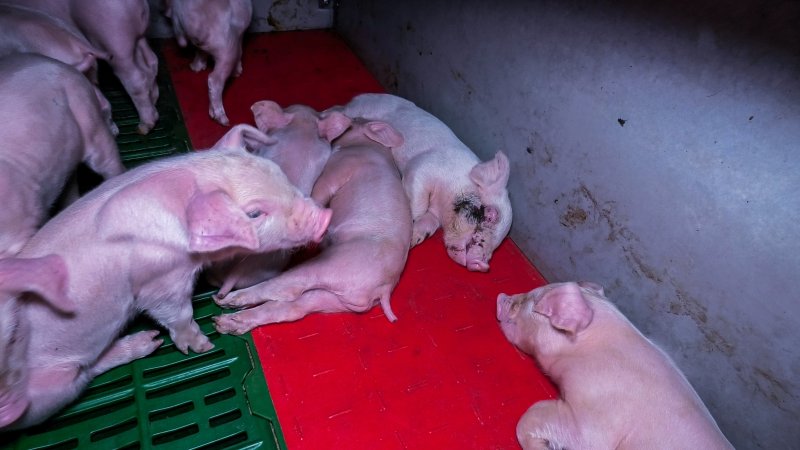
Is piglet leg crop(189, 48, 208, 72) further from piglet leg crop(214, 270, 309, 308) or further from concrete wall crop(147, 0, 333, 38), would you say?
piglet leg crop(214, 270, 309, 308)

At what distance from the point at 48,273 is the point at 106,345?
1.92 ft

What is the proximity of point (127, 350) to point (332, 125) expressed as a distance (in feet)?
5.71

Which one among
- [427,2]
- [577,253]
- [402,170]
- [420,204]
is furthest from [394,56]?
[577,253]

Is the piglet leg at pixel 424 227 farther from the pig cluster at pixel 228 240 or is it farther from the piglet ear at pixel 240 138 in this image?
the piglet ear at pixel 240 138

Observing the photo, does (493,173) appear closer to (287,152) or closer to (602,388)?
(287,152)

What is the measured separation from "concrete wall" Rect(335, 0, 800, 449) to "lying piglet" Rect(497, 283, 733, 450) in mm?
248

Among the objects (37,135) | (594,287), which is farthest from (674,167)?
(37,135)

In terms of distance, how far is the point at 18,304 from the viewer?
210cm

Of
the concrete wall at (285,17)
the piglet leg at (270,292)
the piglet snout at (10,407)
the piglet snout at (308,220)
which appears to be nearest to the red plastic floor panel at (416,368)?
the piglet leg at (270,292)

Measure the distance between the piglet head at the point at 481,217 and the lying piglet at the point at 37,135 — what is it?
2.10m

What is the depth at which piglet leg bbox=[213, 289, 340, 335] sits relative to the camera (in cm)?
285

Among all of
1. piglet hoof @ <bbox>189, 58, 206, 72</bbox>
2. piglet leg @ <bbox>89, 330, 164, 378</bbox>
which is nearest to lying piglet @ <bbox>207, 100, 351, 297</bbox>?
piglet leg @ <bbox>89, 330, 164, 378</bbox>

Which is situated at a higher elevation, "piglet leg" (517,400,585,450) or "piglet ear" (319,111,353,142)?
"piglet ear" (319,111,353,142)

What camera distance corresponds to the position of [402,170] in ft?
12.7
